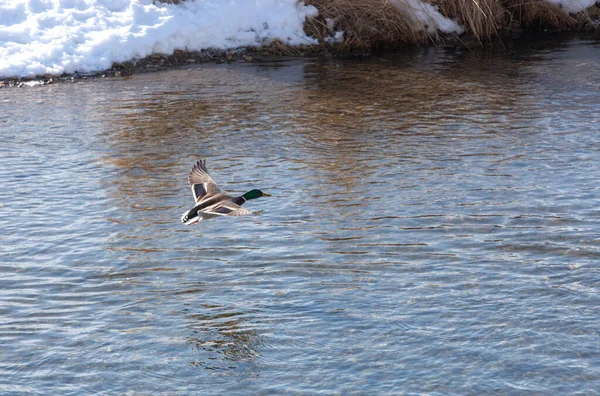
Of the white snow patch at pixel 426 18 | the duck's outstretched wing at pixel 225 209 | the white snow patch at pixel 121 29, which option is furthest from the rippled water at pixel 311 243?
the white snow patch at pixel 426 18

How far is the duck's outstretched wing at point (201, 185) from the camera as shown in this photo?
813 centimetres

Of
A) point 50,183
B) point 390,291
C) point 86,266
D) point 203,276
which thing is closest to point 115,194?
point 50,183

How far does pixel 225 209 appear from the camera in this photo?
7.39 meters

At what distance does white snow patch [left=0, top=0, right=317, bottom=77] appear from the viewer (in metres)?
16.5

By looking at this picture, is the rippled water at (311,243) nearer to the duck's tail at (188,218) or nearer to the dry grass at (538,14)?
the duck's tail at (188,218)

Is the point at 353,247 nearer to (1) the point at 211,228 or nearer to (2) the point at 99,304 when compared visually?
(1) the point at 211,228

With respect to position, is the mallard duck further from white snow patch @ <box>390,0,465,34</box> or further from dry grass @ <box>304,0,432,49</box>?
white snow patch @ <box>390,0,465,34</box>

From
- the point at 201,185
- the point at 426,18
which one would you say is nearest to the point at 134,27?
the point at 426,18

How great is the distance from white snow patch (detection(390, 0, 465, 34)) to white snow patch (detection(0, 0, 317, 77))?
1999 millimetres

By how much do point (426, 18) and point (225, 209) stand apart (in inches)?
484

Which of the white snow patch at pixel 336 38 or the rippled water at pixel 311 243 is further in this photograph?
the white snow patch at pixel 336 38

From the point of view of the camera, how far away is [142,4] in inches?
704

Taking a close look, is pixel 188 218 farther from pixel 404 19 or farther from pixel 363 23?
pixel 404 19

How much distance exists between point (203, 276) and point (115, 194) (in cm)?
274
